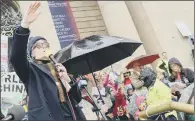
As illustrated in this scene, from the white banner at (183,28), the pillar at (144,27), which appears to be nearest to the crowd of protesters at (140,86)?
the pillar at (144,27)

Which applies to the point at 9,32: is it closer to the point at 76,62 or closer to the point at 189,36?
the point at 76,62

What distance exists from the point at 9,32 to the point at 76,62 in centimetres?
152

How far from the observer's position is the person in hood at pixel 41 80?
3346mm

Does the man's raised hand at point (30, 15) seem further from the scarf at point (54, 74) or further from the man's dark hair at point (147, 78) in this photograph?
the man's dark hair at point (147, 78)

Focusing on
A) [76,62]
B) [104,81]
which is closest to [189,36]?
[104,81]

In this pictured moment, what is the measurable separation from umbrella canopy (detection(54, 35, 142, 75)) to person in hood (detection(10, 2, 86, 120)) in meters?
1.05

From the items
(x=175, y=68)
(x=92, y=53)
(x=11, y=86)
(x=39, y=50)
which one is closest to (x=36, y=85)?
(x=39, y=50)

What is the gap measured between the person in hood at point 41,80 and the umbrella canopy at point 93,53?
1.05 metres

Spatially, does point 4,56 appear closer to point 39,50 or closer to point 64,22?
point 64,22

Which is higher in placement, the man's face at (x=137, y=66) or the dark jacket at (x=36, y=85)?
the man's face at (x=137, y=66)

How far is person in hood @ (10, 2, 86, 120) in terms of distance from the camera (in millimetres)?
3346

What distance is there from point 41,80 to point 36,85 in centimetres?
6

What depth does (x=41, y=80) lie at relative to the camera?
11.6ft

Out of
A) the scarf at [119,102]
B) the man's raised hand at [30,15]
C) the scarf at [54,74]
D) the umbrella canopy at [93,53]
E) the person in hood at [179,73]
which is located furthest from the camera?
the scarf at [119,102]
